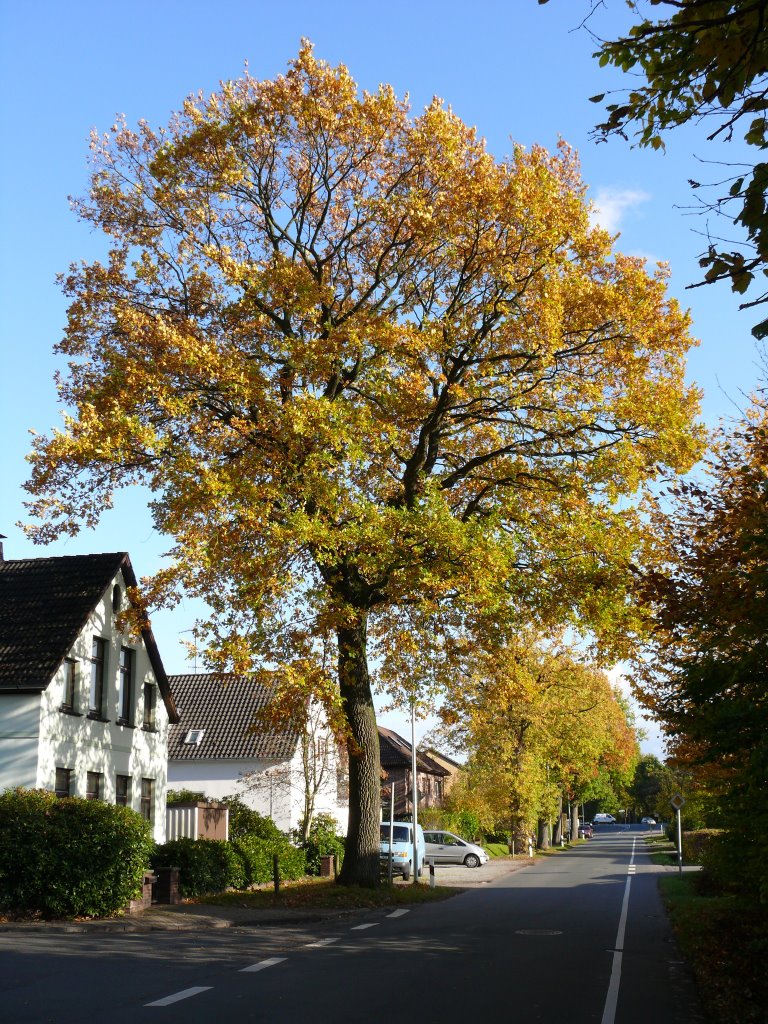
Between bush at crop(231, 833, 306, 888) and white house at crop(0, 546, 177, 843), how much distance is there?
3.57 metres

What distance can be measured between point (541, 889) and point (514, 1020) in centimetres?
2282

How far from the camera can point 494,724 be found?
52.6 meters

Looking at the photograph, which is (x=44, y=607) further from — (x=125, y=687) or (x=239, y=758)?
(x=239, y=758)

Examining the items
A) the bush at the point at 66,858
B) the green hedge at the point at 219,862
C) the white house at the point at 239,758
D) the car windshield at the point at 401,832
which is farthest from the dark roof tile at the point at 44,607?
the white house at the point at 239,758

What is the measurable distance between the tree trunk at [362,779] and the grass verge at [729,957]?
8.45 m

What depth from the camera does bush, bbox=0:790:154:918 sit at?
735 inches

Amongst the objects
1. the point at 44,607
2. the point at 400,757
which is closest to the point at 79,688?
the point at 44,607

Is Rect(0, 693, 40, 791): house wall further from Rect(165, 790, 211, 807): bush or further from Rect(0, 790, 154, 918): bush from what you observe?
Rect(165, 790, 211, 807): bush

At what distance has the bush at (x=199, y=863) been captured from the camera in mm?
23156

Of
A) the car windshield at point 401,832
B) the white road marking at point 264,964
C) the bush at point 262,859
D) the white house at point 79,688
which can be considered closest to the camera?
the white road marking at point 264,964

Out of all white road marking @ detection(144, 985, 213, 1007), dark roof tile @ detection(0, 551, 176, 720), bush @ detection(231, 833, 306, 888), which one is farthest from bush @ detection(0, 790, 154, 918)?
white road marking @ detection(144, 985, 213, 1007)

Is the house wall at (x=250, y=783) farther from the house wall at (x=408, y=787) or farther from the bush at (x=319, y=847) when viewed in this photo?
the house wall at (x=408, y=787)

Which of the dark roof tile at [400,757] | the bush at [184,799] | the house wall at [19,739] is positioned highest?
the dark roof tile at [400,757]

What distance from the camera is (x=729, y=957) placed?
1116 cm
